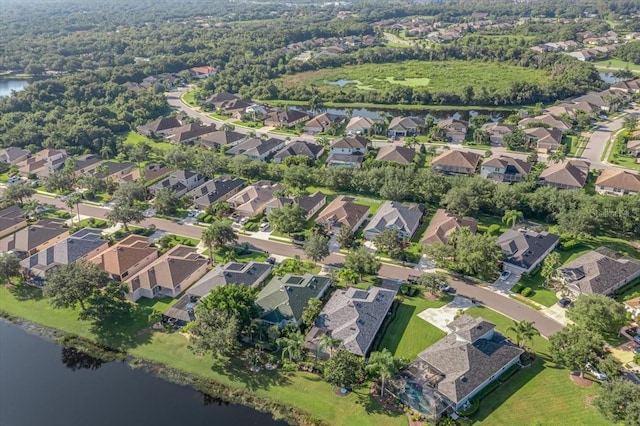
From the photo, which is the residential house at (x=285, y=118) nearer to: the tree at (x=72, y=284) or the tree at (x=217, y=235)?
the tree at (x=217, y=235)

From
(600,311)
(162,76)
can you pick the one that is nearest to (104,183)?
(600,311)

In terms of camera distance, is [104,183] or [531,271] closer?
[531,271]

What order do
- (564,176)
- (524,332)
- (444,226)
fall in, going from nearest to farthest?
(524,332) < (444,226) < (564,176)

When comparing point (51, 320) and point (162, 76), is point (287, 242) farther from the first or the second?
point (162, 76)

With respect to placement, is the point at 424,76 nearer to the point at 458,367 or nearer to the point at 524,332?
the point at 524,332

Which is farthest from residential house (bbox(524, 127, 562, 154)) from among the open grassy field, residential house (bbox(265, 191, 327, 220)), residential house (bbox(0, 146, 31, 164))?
residential house (bbox(0, 146, 31, 164))

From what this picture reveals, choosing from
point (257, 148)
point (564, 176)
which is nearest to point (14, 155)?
point (257, 148)

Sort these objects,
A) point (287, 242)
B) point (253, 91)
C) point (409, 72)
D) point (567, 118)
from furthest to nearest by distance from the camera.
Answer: point (409, 72) → point (253, 91) → point (567, 118) → point (287, 242)
